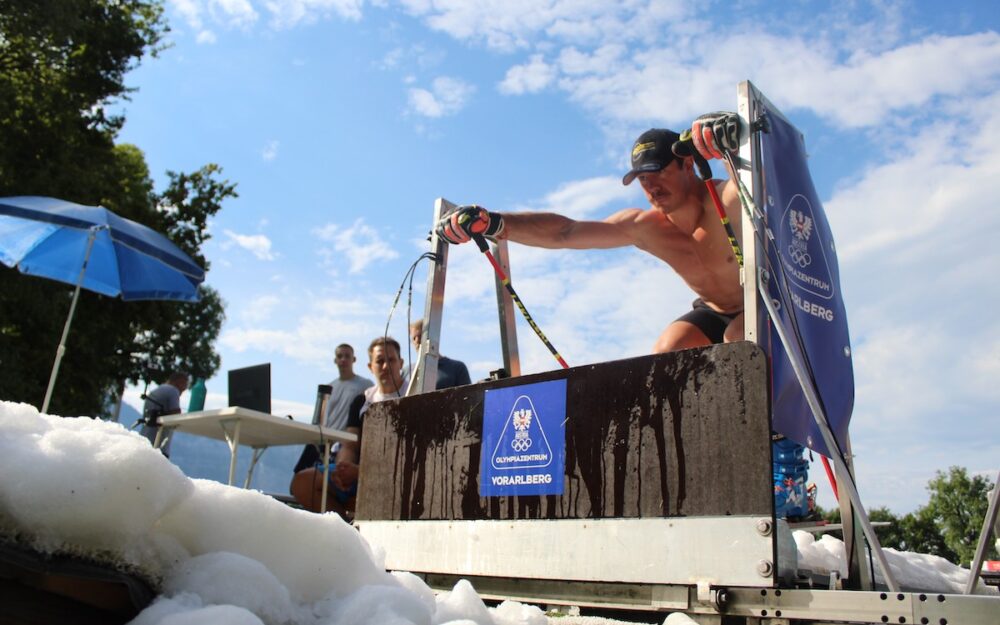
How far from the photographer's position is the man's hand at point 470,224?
3.15 metres

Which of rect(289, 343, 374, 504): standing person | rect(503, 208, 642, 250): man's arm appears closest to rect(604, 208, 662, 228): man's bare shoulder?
rect(503, 208, 642, 250): man's arm

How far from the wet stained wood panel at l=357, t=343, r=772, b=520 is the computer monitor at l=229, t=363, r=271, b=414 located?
11.6 ft

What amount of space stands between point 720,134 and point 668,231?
3.61 ft

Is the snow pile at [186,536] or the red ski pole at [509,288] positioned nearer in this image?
the snow pile at [186,536]

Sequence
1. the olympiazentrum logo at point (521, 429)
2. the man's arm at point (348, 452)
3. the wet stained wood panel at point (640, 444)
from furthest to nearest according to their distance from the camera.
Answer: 1. the man's arm at point (348, 452)
2. the olympiazentrum logo at point (521, 429)
3. the wet stained wood panel at point (640, 444)

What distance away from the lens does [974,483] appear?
4.54 meters

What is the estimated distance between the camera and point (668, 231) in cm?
334

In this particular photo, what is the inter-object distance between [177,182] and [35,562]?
63.9ft

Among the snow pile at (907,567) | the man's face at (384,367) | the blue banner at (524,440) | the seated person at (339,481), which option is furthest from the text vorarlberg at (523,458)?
the man's face at (384,367)

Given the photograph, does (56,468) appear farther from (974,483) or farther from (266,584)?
(974,483)

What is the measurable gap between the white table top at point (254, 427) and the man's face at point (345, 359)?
2.60 feet

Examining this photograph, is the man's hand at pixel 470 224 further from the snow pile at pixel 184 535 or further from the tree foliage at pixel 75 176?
the tree foliage at pixel 75 176

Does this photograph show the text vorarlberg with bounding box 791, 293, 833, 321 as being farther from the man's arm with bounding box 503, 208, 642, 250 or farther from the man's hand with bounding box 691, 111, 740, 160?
the man's arm with bounding box 503, 208, 642, 250

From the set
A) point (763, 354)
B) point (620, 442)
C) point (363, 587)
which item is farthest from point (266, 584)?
point (763, 354)
